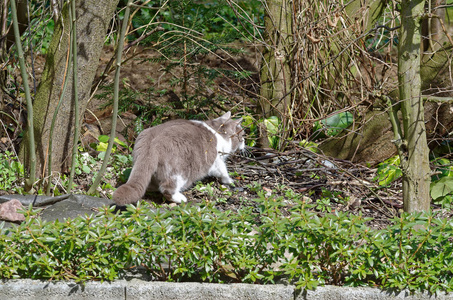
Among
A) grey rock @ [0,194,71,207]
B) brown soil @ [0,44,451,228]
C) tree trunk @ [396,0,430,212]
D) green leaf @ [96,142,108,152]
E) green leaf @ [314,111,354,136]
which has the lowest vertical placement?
brown soil @ [0,44,451,228]

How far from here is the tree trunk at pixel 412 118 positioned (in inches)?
133

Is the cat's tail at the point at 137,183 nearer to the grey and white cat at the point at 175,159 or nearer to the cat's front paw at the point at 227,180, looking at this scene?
the grey and white cat at the point at 175,159

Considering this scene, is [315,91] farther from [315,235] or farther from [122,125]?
[315,235]

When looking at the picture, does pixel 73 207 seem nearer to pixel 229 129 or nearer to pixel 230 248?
pixel 230 248

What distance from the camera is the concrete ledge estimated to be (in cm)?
285

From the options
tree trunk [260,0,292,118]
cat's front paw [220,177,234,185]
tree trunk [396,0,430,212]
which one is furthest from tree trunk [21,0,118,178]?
tree trunk [396,0,430,212]

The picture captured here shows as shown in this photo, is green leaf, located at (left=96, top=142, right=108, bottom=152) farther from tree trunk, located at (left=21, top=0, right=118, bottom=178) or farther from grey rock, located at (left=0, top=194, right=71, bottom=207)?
grey rock, located at (left=0, top=194, right=71, bottom=207)

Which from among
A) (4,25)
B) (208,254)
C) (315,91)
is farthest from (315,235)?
(4,25)

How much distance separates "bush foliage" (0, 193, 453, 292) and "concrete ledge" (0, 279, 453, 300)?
0.17ft

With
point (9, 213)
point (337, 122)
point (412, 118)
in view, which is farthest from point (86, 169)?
Result: point (412, 118)

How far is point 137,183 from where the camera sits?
403 cm

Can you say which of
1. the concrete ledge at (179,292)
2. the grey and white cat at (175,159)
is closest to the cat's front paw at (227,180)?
the grey and white cat at (175,159)

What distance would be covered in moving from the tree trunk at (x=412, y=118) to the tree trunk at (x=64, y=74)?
7.87ft

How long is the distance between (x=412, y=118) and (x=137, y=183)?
2.08 metres
